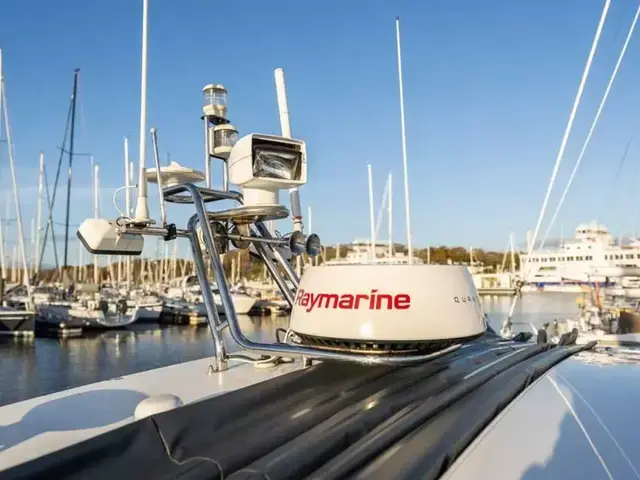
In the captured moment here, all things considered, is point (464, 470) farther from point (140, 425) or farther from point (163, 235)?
point (163, 235)

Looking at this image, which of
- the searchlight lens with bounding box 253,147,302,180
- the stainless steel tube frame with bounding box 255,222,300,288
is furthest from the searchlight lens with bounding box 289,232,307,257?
→ the searchlight lens with bounding box 253,147,302,180

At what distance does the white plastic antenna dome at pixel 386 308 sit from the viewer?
2023 millimetres

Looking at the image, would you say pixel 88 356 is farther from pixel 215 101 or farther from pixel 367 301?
pixel 367 301

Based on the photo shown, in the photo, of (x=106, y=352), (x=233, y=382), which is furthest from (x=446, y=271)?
(x=106, y=352)

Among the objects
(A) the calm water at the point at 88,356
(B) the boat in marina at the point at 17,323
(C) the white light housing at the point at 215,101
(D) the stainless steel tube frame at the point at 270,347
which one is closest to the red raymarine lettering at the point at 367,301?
(D) the stainless steel tube frame at the point at 270,347

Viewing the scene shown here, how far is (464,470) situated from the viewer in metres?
1.43

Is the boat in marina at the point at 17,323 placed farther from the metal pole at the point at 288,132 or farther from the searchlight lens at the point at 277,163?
the searchlight lens at the point at 277,163

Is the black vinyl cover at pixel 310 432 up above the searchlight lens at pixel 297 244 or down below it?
below

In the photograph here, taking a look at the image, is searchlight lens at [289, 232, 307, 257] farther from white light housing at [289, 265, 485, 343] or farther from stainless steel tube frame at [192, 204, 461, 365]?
white light housing at [289, 265, 485, 343]

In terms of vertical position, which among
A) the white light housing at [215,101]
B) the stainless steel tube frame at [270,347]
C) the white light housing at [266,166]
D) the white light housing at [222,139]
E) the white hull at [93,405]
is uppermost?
the white light housing at [215,101]

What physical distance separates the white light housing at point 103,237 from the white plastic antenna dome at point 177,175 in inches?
17.4

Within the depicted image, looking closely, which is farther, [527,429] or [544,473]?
[527,429]

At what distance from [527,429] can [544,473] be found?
0.31m

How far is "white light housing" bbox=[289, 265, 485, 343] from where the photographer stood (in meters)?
2.02
